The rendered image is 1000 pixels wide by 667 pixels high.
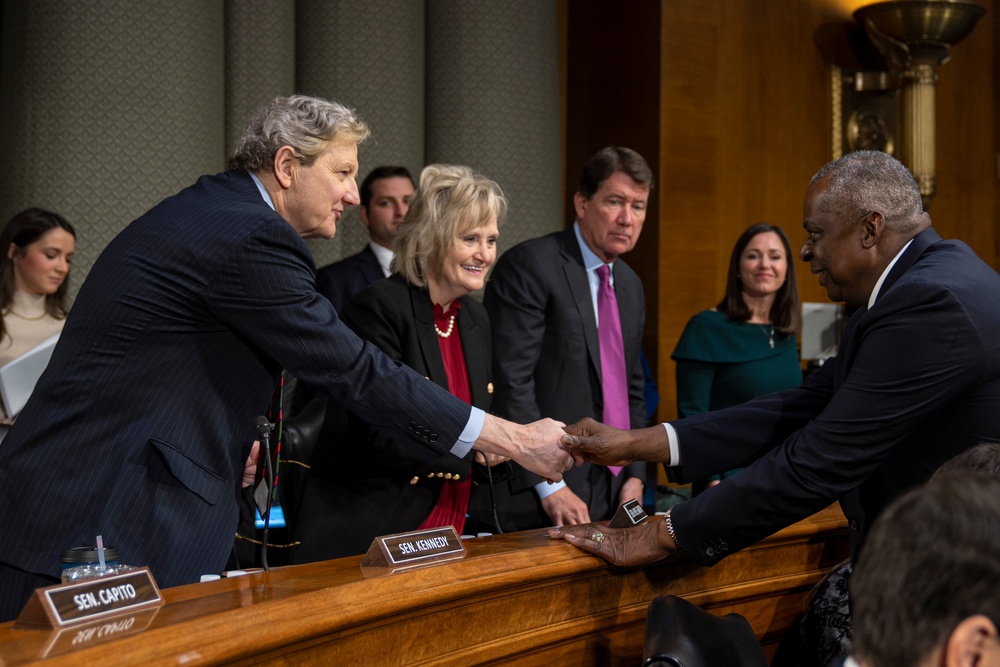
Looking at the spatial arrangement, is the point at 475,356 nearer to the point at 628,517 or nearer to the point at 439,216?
the point at 439,216

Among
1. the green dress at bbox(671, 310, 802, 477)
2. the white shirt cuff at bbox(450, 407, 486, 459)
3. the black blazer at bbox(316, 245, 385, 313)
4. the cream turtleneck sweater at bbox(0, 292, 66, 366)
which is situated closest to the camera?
the white shirt cuff at bbox(450, 407, 486, 459)

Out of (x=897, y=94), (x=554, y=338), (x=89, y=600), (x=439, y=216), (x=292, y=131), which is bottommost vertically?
(x=89, y=600)

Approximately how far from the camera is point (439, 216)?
10.3 ft

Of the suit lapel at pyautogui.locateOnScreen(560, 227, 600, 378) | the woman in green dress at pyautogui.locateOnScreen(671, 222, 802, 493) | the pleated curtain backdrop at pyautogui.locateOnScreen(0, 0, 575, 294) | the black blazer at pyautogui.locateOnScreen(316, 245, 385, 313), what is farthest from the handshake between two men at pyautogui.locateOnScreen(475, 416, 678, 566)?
the pleated curtain backdrop at pyautogui.locateOnScreen(0, 0, 575, 294)


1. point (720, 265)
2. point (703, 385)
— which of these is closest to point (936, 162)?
point (720, 265)

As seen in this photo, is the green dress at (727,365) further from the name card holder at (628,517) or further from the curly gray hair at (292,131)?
the curly gray hair at (292,131)

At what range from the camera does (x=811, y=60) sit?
662cm

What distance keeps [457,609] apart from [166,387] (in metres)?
0.64

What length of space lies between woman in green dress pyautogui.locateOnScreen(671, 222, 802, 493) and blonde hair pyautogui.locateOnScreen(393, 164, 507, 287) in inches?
53.2

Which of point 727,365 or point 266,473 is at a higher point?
point 266,473

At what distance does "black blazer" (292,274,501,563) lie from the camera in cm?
274

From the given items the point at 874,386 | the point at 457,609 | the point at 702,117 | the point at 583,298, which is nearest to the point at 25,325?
the point at 583,298

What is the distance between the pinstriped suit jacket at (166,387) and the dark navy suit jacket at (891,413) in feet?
2.81

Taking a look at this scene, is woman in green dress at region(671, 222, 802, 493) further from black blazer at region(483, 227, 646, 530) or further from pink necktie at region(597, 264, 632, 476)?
black blazer at region(483, 227, 646, 530)
